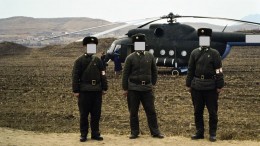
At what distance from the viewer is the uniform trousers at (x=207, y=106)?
9.30 m

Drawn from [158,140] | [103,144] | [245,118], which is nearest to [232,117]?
[245,118]

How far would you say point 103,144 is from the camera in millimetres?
9086

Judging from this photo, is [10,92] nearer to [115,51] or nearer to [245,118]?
[115,51]

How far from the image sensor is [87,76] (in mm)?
9539

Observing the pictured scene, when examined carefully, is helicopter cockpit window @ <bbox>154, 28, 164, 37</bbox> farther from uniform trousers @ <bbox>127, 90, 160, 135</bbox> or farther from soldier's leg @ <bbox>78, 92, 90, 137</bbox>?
soldier's leg @ <bbox>78, 92, 90, 137</bbox>

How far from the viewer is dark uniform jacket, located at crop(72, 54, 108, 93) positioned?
9.51 meters

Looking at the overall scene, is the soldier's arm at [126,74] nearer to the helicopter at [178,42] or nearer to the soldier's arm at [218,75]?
the soldier's arm at [218,75]

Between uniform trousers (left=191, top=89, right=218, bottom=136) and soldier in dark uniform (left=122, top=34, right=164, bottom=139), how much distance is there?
2.88 ft

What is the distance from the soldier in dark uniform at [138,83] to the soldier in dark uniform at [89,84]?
0.55 metres

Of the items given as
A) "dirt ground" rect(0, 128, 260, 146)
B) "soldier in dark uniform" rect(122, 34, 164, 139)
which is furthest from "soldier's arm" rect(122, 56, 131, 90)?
"dirt ground" rect(0, 128, 260, 146)

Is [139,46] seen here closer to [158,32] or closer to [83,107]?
[83,107]

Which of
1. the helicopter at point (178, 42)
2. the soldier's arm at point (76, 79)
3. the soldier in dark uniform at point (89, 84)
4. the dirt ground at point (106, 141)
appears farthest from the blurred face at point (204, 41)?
the helicopter at point (178, 42)

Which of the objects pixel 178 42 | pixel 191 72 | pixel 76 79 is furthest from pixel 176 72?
pixel 76 79

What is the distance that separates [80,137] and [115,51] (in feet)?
49.1
